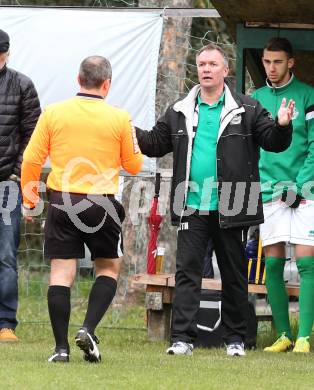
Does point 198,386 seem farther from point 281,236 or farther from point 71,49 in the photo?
point 71,49

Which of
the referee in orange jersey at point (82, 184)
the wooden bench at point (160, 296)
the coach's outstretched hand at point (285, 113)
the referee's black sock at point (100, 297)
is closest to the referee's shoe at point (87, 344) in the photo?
the referee in orange jersey at point (82, 184)

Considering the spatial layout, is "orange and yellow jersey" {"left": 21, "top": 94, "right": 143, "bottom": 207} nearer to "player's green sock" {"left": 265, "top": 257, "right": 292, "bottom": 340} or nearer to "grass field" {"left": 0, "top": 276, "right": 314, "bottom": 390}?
"grass field" {"left": 0, "top": 276, "right": 314, "bottom": 390}

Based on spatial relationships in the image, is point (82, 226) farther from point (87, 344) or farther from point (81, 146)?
point (87, 344)

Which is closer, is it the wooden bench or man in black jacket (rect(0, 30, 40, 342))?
man in black jacket (rect(0, 30, 40, 342))

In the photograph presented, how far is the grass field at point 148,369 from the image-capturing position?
21.8 feet

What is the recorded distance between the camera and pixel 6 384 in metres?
6.54

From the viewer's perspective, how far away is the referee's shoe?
7234mm

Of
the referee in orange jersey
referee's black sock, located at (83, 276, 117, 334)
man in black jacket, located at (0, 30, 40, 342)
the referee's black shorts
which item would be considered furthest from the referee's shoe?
man in black jacket, located at (0, 30, 40, 342)

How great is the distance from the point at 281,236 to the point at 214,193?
0.95m

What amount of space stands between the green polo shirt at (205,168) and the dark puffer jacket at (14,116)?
1.64 m

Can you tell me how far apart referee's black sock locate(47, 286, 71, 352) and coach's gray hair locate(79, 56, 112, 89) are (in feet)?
4.16

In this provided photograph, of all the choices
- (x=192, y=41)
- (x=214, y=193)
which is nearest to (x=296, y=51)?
(x=214, y=193)

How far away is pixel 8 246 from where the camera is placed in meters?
9.45

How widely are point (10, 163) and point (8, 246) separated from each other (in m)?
0.64
